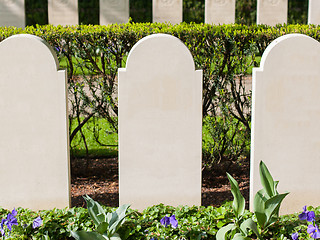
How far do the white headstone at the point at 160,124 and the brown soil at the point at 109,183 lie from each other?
2.86 ft

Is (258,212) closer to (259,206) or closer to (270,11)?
(259,206)

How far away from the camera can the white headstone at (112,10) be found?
11.1 metres

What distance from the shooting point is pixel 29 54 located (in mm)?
3277

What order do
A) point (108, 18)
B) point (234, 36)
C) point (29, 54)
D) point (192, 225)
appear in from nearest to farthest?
1. point (192, 225)
2. point (29, 54)
3. point (234, 36)
4. point (108, 18)

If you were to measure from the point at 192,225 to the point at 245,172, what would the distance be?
2152 millimetres

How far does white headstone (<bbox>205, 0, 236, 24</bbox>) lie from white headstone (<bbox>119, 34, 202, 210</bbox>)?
8.54 metres

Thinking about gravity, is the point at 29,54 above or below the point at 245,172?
above

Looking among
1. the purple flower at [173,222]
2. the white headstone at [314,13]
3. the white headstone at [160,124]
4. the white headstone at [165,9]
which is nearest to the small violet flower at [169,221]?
the purple flower at [173,222]

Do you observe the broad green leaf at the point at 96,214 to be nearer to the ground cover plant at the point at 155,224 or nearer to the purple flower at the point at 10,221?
the ground cover plant at the point at 155,224

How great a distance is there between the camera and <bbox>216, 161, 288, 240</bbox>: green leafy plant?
9.55 ft

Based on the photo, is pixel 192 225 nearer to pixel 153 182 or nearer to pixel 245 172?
pixel 153 182

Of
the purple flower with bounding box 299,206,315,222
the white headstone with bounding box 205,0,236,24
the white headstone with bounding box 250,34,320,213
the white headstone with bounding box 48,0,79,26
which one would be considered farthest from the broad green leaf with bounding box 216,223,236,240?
the white headstone with bounding box 48,0,79,26

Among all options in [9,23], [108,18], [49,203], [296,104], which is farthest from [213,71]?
[9,23]

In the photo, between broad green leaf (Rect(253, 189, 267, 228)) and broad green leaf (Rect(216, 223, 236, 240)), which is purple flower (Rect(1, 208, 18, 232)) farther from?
broad green leaf (Rect(253, 189, 267, 228))
